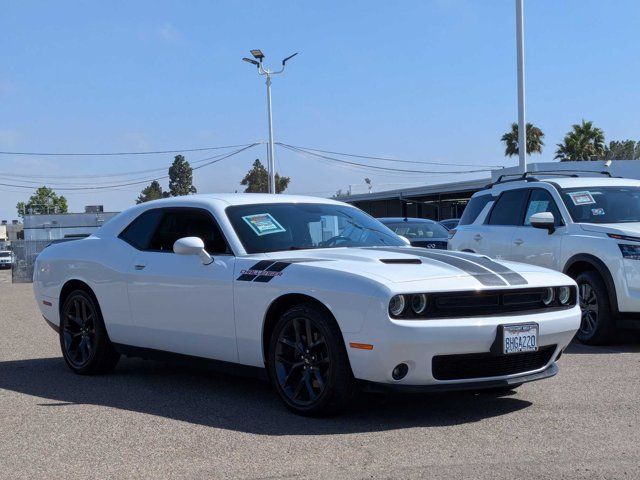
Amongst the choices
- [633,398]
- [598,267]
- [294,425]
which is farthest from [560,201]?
[294,425]

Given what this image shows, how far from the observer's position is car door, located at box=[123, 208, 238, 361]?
20.7ft

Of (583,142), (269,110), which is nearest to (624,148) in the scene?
(583,142)

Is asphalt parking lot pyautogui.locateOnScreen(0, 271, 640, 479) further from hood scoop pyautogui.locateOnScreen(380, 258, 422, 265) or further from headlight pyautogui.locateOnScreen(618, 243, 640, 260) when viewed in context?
headlight pyautogui.locateOnScreen(618, 243, 640, 260)

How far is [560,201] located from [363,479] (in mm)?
6160

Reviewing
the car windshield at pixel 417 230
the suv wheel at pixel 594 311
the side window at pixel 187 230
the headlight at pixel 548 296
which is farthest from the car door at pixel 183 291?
the car windshield at pixel 417 230

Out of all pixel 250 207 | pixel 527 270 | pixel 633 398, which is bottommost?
pixel 633 398

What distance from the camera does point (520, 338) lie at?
5574 millimetres

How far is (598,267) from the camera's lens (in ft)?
29.5

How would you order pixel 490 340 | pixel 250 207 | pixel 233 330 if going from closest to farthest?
1. pixel 490 340
2. pixel 233 330
3. pixel 250 207

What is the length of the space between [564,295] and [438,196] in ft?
142

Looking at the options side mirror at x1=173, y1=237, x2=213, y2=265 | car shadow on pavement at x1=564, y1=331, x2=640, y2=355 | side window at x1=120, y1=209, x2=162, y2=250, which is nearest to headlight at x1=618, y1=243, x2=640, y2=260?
car shadow on pavement at x1=564, y1=331, x2=640, y2=355

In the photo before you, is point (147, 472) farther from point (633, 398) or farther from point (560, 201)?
point (560, 201)

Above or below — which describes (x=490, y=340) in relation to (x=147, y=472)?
above

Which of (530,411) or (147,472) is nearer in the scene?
(147,472)
